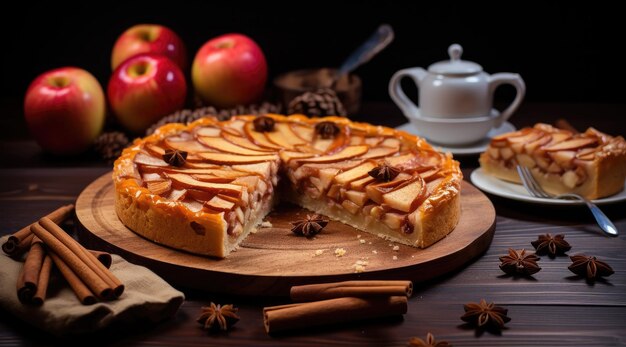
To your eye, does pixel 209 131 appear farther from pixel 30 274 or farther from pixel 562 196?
pixel 562 196

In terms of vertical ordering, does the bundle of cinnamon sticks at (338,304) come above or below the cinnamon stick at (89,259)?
below

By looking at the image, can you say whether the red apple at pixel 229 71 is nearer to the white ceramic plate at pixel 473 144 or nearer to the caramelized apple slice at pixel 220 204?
the white ceramic plate at pixel 473 144

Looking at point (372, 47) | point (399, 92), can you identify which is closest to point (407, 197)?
point (399, 92)

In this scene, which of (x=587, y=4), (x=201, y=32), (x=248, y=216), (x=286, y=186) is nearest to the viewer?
(x=248, y=216)

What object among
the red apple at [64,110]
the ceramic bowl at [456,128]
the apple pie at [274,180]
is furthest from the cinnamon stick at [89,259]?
the ceramic bowl at [456,128]

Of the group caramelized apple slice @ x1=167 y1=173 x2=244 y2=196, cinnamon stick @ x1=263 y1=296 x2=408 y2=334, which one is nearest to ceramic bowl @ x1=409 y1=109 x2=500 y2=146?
caramelized apple slice @ x1=167 y1=173 x2=244 y2=196

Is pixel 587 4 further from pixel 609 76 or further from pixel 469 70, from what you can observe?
pixel 469 70

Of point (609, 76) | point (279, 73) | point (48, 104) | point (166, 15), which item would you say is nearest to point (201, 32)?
point (166, 15)
